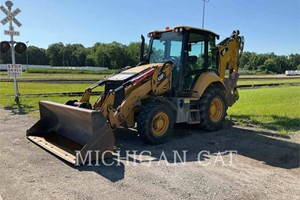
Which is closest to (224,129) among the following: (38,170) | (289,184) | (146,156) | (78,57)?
(146,156)

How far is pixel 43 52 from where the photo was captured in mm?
123125

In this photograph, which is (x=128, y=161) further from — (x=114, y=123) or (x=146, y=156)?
(x=114, y=123)

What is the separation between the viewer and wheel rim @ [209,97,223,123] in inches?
329

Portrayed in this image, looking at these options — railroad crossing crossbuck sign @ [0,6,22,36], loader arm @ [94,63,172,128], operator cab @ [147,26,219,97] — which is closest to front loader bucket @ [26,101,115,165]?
loader arm @ [94,63,172,128]

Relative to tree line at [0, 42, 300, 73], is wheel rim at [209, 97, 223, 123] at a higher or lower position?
lower

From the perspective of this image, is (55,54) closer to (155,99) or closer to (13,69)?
(13,69)

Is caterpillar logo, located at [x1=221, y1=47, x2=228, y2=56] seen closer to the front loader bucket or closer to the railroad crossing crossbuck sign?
the front loader bucket

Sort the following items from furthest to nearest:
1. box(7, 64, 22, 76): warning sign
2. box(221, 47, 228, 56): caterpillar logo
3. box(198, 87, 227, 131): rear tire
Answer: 1. box(7, 64, 22, 76): warning sign
2. box(221, 47, 228, 56): caterpillar logo
3. box(198, 87, 227, 131): rear tire

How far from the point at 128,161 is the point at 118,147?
3.21 ft

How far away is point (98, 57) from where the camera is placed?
114 metres

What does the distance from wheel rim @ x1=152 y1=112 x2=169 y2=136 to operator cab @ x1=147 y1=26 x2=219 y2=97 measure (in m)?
1.00

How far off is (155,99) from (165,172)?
84.1 inches

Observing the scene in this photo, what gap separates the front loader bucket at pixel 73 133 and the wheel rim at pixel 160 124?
136 centimetres

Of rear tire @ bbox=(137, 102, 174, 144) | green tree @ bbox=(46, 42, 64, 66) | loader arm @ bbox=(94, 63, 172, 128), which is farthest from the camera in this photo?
green tree @ bbox=(46, 42, 64, 66)
